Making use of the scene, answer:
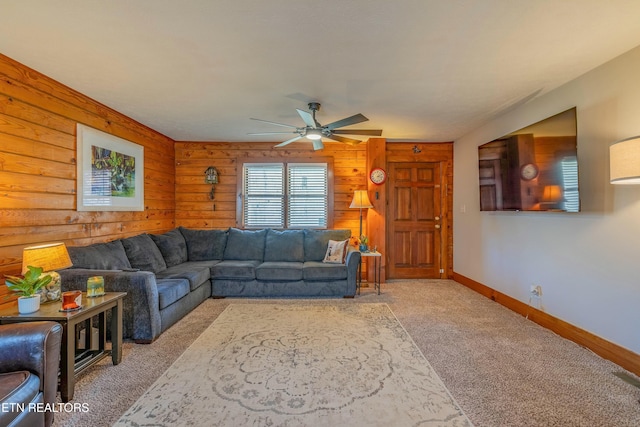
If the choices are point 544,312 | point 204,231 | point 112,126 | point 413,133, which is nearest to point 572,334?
point 544,312

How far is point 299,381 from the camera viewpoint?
209 centimetres

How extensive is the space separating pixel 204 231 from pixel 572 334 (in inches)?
192

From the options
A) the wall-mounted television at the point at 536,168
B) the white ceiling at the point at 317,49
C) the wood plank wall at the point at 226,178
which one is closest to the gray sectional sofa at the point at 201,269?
the wood plank wall at the point at 226,178

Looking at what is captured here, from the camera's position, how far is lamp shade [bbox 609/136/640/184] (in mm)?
1836

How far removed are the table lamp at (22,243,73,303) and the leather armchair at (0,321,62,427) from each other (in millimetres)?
642

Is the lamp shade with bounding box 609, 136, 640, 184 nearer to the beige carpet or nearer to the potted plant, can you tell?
the beige carpet

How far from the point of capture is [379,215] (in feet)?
16.1

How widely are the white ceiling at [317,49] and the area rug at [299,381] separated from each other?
2485 millimetres

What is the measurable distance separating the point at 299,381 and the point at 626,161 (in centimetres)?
266

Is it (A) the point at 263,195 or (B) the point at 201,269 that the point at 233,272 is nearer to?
(B) the point at 201,269

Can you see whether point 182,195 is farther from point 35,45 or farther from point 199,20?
point 199,20

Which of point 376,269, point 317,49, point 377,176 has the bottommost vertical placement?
point 376,269

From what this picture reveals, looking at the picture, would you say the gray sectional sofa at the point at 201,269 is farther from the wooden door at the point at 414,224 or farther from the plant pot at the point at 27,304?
the wooden door at the point at 414,224

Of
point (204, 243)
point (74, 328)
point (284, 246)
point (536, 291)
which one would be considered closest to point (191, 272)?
point (204, 243)
